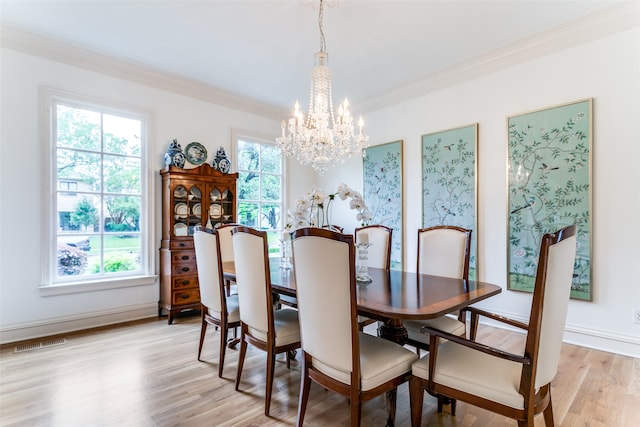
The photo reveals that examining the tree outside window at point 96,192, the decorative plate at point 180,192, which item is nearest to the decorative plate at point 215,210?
the decorative plate at point 180,192

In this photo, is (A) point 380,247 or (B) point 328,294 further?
(A) point 380,247

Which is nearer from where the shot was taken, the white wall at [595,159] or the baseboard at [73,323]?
the white wall at [595,159]

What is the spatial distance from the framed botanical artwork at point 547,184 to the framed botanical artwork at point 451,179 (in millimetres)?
371

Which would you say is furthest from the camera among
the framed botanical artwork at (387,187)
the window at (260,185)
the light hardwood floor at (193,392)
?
the window at (260,185)

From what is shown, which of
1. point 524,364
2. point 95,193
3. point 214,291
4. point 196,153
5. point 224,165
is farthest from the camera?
point 224,165

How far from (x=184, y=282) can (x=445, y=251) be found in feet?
9.31

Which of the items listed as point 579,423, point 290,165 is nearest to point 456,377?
point 579,423

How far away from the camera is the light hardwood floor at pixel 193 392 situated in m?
1.83

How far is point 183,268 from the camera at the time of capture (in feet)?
11.9

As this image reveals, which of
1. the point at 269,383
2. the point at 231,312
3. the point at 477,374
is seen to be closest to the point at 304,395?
the point at 269,383

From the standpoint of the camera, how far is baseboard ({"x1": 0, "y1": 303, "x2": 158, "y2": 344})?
115 inches

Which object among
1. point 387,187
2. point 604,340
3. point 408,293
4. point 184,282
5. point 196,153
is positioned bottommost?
point 604,340

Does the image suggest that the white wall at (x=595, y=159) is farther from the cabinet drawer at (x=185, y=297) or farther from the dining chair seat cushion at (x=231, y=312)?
the cabinet drawer at (x=185, y=297)

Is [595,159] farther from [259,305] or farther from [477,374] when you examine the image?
[259,305]
